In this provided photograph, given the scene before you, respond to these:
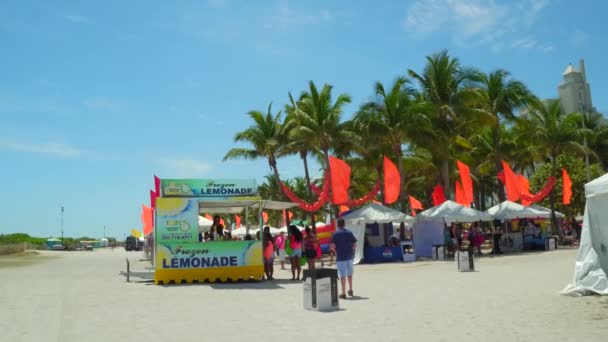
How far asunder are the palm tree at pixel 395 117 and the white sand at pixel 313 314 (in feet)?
53.9

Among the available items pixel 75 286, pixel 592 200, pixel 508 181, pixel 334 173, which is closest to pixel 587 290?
pixel 592 200

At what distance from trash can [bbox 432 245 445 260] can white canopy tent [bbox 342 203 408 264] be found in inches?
80.8

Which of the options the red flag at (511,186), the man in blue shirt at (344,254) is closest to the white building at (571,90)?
the red flag at (511,186)

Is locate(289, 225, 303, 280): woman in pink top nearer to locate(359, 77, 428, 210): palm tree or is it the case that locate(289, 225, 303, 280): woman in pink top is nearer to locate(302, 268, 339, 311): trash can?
locate(302, 268, 339, 311): trash can

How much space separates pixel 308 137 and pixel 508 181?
11.2 metres

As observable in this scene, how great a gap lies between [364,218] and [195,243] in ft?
33.9

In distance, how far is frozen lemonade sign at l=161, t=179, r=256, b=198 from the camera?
1714cm

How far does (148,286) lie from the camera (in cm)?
1622

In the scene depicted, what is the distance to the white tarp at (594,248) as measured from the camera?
34.7 feet

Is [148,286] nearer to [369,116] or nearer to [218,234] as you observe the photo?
[218,234]

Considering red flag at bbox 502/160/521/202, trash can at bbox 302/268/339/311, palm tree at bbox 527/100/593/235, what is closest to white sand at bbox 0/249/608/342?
trash can at bbox 302/268/339/311

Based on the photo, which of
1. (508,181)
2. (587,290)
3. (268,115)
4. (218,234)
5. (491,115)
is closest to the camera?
(587,290)

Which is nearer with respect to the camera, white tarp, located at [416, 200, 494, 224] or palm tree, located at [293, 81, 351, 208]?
white tarp, located at [416, 200, 494, 224]

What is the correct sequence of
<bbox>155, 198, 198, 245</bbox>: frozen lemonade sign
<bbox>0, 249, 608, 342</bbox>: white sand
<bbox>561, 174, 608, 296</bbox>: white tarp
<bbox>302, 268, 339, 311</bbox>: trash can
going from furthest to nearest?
<bbox>155, 198, 198, 245</bbox>: frozen lemonade sign, <bbox>561, 174, 608, 296</bbox>: white tarp, <bbox>302, 268, 339, 311</bbox>: trash can, <bbox>0, 249, 608, 342</bbox>: white sand
